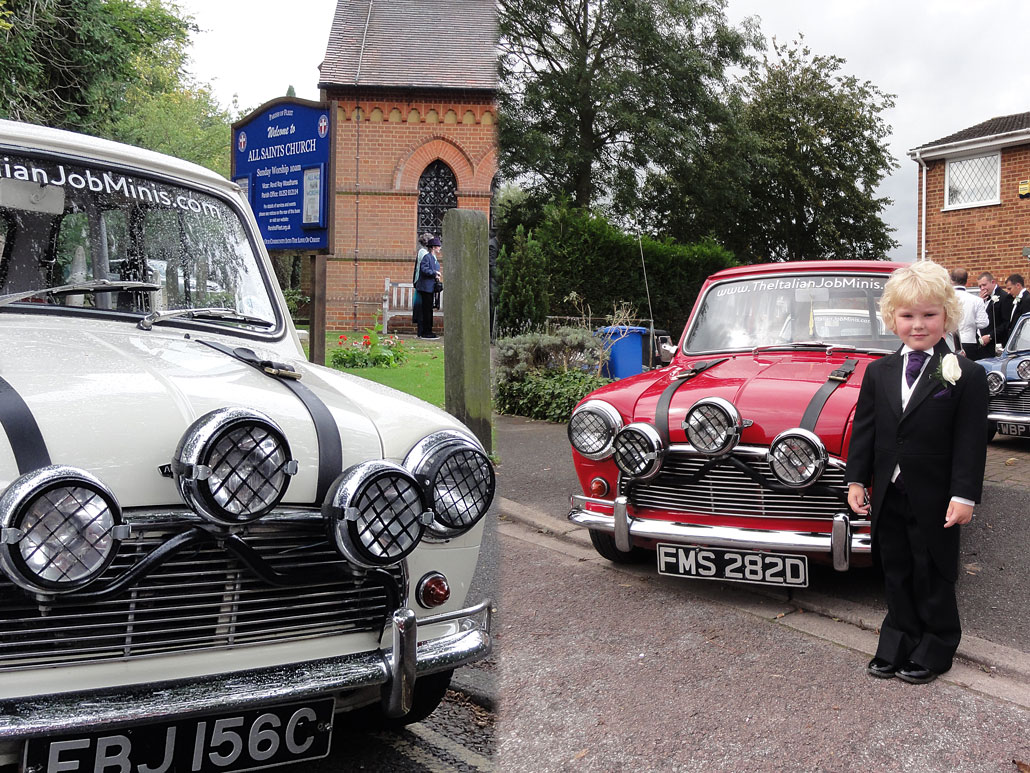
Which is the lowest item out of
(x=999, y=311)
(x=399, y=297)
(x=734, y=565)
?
(x=734, y=565)

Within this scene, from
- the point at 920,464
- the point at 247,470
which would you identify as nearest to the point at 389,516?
the point at 247,470

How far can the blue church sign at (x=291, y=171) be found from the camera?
7184 mm

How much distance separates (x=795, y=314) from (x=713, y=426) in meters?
1.57

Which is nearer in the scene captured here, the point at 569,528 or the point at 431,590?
the point at 431,590

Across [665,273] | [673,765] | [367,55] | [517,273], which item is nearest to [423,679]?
[673,765]

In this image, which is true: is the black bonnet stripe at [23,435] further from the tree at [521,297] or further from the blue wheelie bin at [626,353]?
the tree at [521,297]

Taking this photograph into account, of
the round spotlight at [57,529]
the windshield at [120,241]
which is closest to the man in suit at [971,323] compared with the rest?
the windshield at [120,241]

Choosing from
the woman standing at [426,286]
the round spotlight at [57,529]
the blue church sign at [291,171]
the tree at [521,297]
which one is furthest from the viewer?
the woman standing at [426,286]

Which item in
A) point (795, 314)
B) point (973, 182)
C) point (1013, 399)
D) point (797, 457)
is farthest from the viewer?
point (973, 182)

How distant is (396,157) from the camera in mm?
25234

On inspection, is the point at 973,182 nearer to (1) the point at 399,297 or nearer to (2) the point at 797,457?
(1) the point at 399,297

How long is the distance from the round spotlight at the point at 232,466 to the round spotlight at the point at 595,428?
245cm

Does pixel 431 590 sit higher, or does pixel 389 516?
pixel 389 516

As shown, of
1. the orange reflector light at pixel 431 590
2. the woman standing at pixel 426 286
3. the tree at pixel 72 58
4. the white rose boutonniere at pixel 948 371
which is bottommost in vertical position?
the orange reflector light at pixel 431 590
